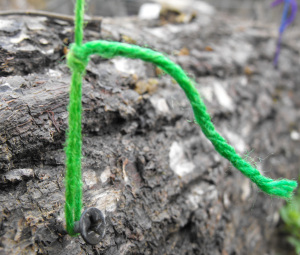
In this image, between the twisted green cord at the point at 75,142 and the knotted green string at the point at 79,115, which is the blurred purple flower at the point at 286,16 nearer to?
the knotted green string at the point at 79,115

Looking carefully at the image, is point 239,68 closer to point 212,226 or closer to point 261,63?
point 261,63

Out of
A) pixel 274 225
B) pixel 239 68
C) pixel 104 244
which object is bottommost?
pixel 274 225

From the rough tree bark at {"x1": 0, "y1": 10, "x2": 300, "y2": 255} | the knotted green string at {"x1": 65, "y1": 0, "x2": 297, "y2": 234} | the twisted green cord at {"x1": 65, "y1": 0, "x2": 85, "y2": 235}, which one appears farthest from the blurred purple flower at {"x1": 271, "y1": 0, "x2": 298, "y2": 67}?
the twisted green cord at {"x1": 65, "y1": 0, "x2": 85, "y2": 235}

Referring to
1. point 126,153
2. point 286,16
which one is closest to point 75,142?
point 126,153

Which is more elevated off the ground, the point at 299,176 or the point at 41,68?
the point at 41,68

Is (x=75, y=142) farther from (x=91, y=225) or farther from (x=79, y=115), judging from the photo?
(x=91, y=225)

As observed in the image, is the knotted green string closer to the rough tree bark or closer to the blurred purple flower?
the rough tree bark

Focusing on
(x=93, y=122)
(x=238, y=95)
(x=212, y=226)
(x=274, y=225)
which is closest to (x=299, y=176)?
(x=274, y=225)
